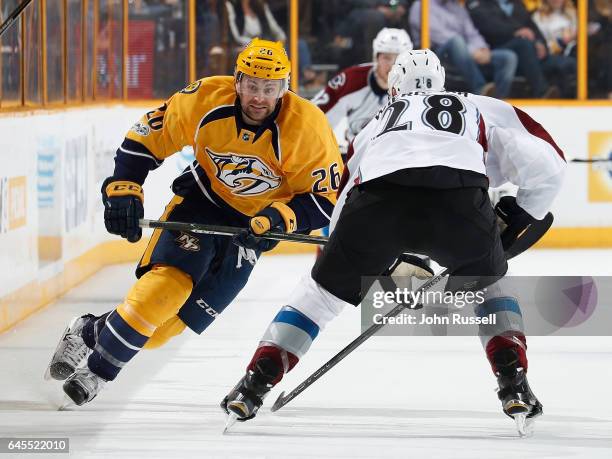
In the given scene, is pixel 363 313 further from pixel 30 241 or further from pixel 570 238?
pixel 570 238

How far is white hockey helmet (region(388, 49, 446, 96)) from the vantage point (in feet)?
11.7

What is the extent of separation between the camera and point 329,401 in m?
3.99

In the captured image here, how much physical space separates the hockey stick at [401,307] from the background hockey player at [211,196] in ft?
1.26

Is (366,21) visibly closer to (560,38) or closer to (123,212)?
(560,38)

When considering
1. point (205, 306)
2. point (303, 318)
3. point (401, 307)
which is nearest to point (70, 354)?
point (205, 306)

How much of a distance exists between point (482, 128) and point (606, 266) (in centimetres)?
406

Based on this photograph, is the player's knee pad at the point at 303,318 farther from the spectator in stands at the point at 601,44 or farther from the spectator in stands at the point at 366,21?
the spectator in stands at the point at 601,44

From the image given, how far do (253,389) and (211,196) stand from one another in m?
0.83

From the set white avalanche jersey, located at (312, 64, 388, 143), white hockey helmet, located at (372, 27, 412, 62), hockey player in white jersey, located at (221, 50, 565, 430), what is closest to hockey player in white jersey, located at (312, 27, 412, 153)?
white avalanche jersey, located at (312, 64, 388, 143)

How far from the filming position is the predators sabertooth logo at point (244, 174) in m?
3.90

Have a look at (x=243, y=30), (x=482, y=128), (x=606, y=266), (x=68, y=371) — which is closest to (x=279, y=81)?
(x=482, y=128)

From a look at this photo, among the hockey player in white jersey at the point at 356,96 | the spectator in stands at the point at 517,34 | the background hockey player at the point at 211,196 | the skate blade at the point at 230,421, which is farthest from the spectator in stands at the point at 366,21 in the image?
the skate blade at the point at 230,421

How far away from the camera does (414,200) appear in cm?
329

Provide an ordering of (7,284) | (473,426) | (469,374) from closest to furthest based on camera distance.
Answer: (473,426) → (469,374) → (7,284)
